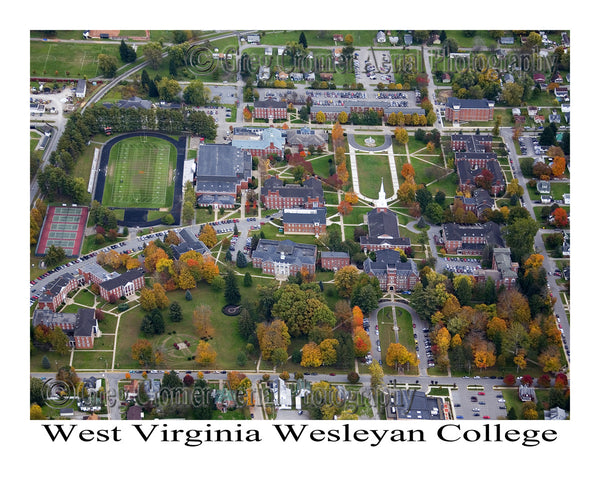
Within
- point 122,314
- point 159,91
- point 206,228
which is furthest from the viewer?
point 159,91

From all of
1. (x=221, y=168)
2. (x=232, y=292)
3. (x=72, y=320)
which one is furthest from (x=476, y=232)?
(x=72, y=320)

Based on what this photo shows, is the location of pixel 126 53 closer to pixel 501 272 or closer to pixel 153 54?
pixel 153 54

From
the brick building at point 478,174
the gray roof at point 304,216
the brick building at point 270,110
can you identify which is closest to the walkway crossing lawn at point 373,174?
the brick building at point 478,174

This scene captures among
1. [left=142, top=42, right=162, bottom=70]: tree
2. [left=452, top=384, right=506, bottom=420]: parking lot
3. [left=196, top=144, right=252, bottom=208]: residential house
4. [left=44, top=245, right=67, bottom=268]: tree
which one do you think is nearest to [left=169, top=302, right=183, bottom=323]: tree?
[left=44, top=245, right=67, bottom=268]: tree

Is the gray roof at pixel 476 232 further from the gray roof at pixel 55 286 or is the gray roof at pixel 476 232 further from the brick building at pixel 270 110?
the gray roof at pixel 55 286

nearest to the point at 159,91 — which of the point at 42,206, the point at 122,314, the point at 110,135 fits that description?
the point at 110,135

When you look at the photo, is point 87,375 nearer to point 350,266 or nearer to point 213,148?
point 350,266
